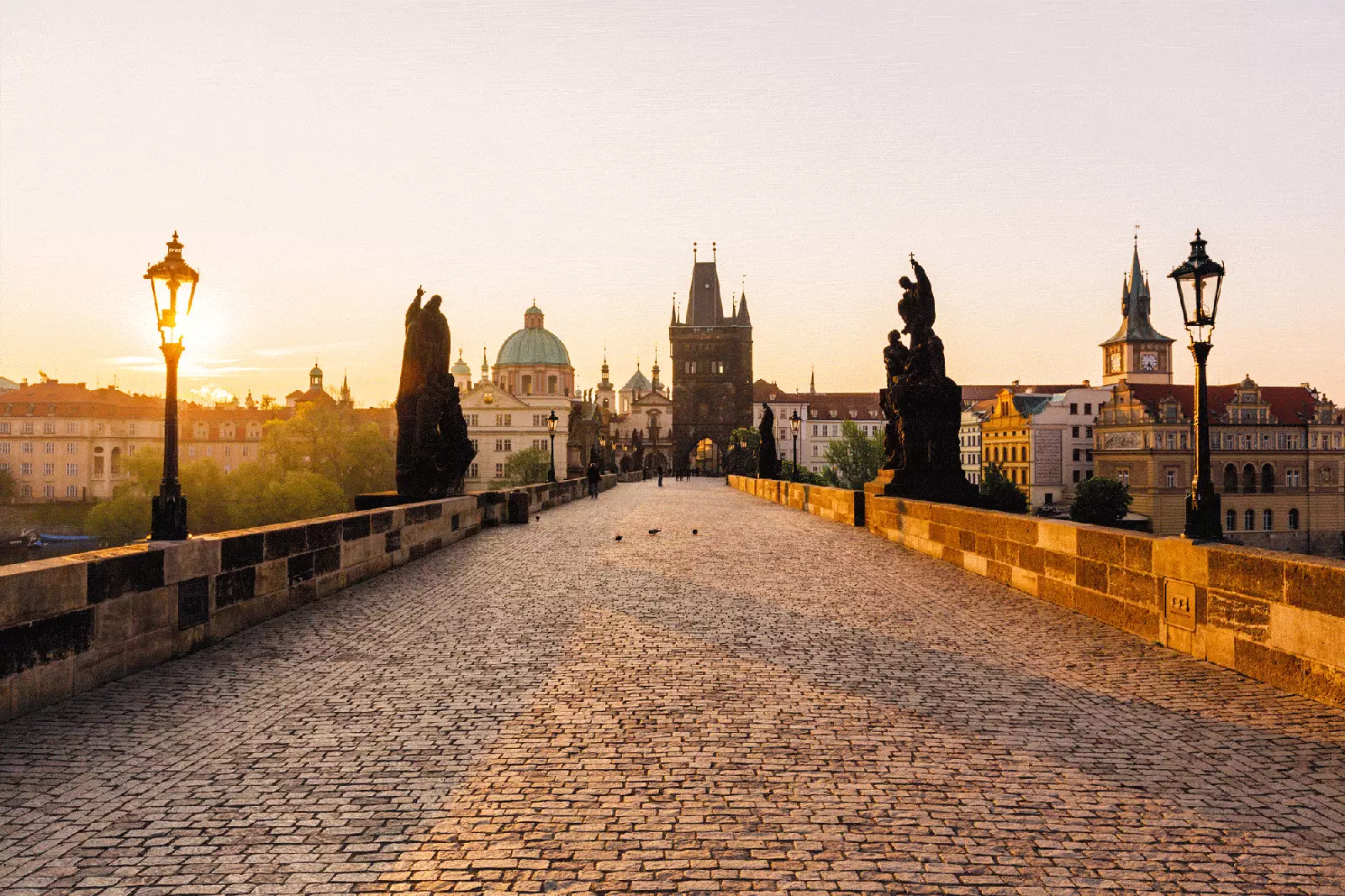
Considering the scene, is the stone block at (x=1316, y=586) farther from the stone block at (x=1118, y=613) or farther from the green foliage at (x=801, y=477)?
the green foliage at (x=801, y=477)

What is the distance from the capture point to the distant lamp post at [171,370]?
7113 millimetres

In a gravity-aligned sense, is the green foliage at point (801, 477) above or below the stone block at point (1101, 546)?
below

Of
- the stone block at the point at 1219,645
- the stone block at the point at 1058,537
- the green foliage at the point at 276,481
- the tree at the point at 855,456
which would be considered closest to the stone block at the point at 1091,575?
the stone block at the point at 1058,537

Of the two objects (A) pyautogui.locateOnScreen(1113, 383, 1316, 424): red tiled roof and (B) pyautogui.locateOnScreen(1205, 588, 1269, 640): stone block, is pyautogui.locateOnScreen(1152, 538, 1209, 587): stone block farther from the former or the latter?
(A) pyautogui.locateOnScreen(1113, 383, 1316, 424): red tiled roof

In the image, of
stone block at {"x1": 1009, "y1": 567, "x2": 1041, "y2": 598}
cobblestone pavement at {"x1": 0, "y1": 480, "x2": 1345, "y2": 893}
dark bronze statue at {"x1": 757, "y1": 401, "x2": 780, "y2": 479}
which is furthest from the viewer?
dark bronze statue at {"x1": 757, "y1": 401, "x2": 780, "y2": 479}

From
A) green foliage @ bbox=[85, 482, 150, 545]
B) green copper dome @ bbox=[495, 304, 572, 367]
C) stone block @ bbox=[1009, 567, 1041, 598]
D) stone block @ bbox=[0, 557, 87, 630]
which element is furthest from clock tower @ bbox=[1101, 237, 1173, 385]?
stone block @ bbox=[0, 557, 87, 630]

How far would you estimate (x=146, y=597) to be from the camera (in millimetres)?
6246

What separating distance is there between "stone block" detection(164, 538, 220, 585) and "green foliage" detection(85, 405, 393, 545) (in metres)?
58.5

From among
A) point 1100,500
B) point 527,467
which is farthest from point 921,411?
point 527,467

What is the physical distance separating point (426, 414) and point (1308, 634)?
14284 mm

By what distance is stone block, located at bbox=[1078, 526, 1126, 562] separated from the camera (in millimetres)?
7684

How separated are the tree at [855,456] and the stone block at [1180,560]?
8004cm

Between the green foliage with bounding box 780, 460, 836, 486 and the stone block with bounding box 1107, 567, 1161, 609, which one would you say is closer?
the stone block with bounding box 1107, 567, 1161, 609

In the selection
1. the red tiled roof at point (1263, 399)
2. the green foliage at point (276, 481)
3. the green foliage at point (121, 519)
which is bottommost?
the green foliage at point (121, 519)
